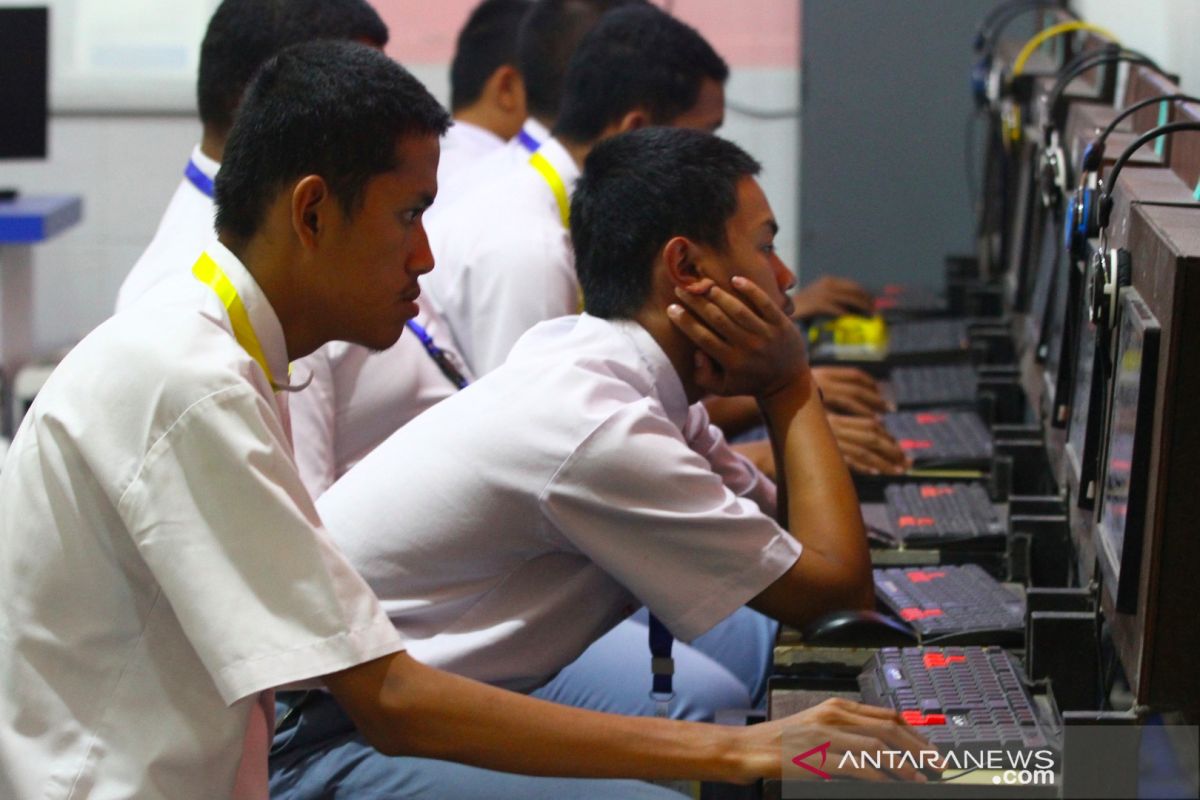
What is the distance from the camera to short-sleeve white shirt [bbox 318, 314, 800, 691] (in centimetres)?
161

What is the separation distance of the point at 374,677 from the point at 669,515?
0.42 m

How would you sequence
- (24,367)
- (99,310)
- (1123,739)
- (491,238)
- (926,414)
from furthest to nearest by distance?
1. (99,310)
2. (24,367)
3. (926,414)
4. (491,238)
5. (1123,739)

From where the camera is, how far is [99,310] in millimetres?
5648

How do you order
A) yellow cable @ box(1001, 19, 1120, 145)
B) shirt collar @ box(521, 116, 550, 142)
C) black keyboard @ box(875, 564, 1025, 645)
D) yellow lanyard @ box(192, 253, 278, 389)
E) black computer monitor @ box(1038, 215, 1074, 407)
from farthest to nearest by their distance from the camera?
yellow cable @ box(1001, 19, 1120, 145) < shirt collar @ box(521, 116, 550, 142) < black computer monitor @ box(1038, 215, 1074, 407) < black keyboard @ box(875, 564, 1025, 645) < yellow lanyard @ box(192, 253, 278, 389)

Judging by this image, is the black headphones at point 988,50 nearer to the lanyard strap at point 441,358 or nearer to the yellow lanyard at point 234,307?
the lanyard strap at point 441,358

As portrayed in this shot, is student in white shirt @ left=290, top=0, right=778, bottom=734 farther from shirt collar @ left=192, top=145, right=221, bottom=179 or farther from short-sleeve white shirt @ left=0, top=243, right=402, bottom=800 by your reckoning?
short-sleeve white shirt @ left=0, top=243, right=402, bottom=800

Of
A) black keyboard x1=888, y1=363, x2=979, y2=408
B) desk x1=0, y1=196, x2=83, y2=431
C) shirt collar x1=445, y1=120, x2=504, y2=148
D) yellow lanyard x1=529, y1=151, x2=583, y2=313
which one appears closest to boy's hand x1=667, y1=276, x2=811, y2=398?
yellow lanyard x1=529, y1=151, x2=583, y2=313

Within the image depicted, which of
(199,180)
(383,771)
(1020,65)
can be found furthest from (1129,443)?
(1020,65)

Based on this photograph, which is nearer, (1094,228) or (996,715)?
(996,715)

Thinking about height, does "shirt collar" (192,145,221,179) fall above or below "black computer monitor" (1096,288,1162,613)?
above

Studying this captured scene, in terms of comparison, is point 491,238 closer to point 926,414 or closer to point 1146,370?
point 926,414

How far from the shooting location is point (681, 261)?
1.84 m

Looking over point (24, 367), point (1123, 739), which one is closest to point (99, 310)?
point (24, 367)

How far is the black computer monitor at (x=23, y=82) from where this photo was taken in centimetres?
470
